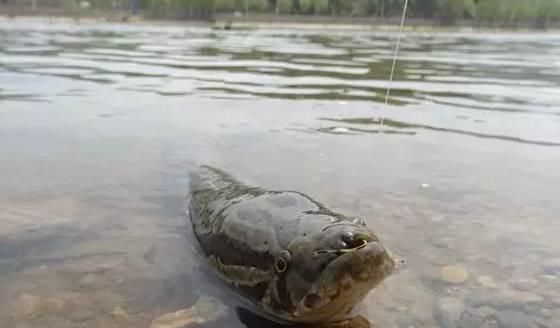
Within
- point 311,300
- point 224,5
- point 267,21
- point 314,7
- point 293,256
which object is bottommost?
point 267,21

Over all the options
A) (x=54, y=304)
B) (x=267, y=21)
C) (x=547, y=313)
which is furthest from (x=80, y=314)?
(x=267, y=21)

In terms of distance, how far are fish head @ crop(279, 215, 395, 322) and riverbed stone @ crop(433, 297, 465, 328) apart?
0.45 meters

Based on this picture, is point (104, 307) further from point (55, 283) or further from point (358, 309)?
point (358, 309)

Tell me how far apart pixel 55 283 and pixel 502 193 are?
122 inches

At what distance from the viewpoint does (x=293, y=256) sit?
7.44ft

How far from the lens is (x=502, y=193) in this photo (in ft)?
14.1

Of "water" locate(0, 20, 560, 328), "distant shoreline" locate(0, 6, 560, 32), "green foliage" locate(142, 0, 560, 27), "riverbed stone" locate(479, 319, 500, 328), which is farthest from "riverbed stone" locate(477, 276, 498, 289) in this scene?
"green foliage" locate(142, 0, 560, 27)

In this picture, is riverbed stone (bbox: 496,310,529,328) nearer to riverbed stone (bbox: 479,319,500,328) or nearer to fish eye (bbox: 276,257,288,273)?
riverbed stone (bbox: 479,319,500,328)

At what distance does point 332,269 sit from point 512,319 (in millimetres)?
942

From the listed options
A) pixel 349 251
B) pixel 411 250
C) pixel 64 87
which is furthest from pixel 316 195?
pixel 64 87

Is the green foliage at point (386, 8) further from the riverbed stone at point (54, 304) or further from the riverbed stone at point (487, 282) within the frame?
the riverbed stone at point (54, 304)

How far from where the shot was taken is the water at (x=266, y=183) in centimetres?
273

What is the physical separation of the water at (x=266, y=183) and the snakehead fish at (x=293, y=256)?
0.17 meters

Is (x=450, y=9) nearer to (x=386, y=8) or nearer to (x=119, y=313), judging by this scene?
(x=386, y=8)
